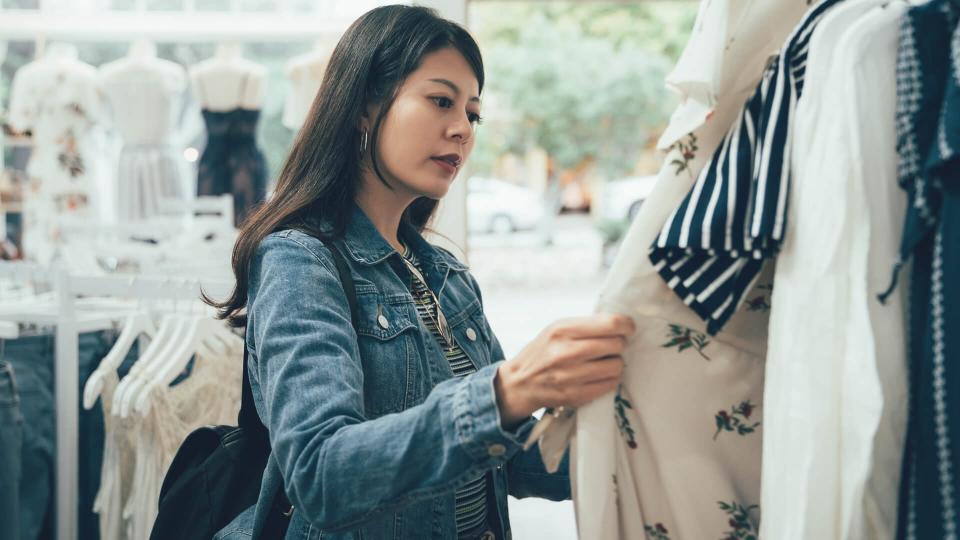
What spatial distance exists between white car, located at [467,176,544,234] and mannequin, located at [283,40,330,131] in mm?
5128

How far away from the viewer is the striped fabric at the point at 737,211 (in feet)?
2.61

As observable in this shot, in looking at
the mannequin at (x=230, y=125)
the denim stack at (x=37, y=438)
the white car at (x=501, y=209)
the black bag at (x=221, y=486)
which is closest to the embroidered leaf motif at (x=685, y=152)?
the black bag at (x=221, y=486)

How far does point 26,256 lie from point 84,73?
0.98m

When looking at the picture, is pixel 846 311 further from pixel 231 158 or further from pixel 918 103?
pixel 231 158

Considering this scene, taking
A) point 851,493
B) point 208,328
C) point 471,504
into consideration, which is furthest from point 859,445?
point 208,328

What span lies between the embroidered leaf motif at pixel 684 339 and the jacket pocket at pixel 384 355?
1.28 ft

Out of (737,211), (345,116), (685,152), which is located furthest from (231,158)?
(737,211)

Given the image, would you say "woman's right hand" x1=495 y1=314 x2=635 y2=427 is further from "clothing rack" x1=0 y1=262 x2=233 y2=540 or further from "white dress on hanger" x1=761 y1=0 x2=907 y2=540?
"clothing rack" x1=0 y1=262 x2=233 y2=540

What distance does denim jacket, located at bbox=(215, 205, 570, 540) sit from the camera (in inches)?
34.4

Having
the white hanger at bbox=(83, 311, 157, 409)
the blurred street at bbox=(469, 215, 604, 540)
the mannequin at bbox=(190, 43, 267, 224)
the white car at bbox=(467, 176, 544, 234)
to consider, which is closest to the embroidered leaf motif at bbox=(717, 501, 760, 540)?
the white hanger at bbox=(83, 311, 157, 409)

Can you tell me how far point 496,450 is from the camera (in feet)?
2.83

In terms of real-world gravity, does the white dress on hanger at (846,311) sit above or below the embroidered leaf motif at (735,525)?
above

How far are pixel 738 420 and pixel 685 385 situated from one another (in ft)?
0.27

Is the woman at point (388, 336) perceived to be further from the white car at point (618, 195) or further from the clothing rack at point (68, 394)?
the white car at point (618, 195)
